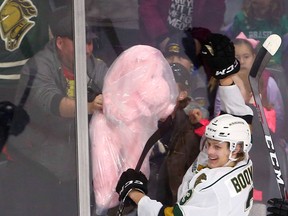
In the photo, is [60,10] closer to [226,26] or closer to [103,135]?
[103,135]

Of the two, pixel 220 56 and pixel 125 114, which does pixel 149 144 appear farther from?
pixel 220 56

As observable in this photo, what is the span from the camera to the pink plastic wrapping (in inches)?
121

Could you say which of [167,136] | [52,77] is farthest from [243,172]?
[52,77]

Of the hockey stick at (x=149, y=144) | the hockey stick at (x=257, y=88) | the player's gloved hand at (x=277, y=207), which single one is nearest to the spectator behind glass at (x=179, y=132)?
the hockey stick at (x=149, y=144)

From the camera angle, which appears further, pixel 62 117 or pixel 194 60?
pixel 194 60

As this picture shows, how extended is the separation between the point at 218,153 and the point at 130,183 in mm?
379

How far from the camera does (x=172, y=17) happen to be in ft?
10.4

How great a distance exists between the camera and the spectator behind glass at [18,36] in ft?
9.33

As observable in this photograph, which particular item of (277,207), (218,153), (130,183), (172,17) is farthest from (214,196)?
(172,17)

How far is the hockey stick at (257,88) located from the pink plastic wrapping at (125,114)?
1.38ft

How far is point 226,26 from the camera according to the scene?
326 cm

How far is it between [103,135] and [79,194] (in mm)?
264

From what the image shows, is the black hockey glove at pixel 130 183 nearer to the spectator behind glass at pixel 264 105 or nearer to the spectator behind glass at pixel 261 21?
the spectator behind glass at pixel 264 105

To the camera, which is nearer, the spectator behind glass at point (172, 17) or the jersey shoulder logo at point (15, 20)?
the jersey shoulder logo at point (15, 20)
